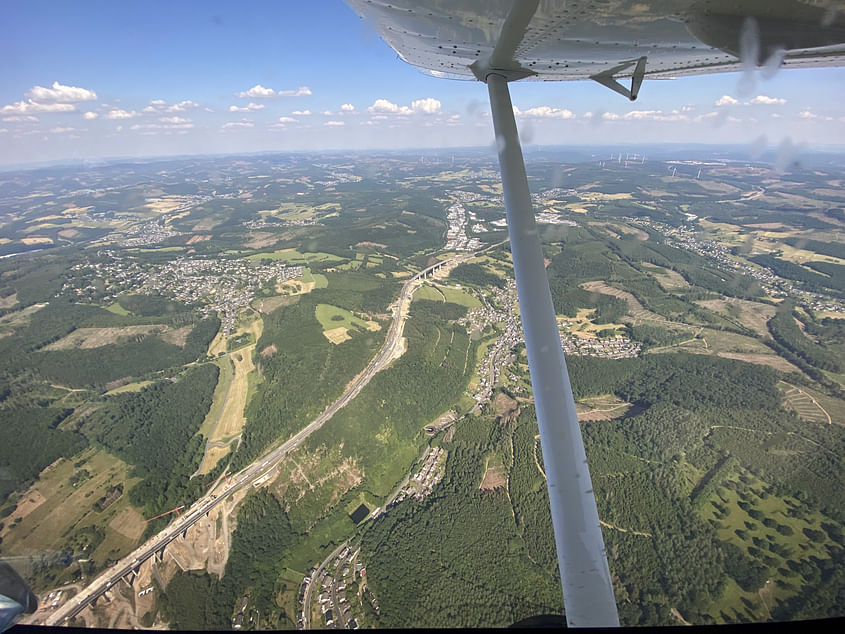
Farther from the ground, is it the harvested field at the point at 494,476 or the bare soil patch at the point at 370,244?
the bare soil patch at the point at 370,244

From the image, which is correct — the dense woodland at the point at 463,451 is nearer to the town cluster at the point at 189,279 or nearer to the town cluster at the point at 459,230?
the town cluster at the point at 189,279

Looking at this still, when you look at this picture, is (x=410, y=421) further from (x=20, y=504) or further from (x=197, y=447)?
(x=20, y=504)

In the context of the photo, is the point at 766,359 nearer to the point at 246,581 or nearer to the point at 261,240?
the point at 246,581

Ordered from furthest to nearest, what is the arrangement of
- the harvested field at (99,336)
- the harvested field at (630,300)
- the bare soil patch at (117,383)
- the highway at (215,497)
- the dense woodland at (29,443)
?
1. the harvested field at (630,300)
2. the harvested field at (99,336)
3. the bare soil patch at (117,383)
4. the dense woodland at (29,443)
5. the highway at (215,497)

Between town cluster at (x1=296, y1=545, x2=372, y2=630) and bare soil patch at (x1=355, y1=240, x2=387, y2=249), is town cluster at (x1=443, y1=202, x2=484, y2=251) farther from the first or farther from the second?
town cluster at (x1=296, y1=545, x2=372, y2=630)

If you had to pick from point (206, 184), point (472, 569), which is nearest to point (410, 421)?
point (472, 569)

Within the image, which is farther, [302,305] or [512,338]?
[302,305]

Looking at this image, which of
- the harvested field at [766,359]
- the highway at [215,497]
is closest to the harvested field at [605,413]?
the harvested field at [766,359]
